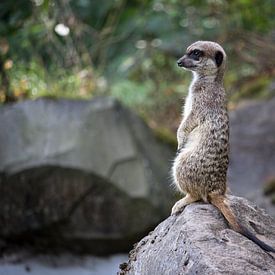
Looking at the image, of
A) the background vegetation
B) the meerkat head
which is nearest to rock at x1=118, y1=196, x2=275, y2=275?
the meerkat head

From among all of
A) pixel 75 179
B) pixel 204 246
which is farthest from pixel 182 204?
pixel 75 179

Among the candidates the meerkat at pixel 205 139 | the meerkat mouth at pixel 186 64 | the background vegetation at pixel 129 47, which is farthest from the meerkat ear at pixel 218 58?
the background vegetation at pixel 129 47

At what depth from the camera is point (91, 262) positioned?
272 inches

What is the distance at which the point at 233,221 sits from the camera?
3.60m

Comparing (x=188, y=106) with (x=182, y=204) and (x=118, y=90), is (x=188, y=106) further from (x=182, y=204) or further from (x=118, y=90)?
(x=118, y=90)

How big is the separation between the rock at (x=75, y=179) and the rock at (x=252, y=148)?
48.9 inches

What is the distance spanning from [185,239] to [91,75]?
4699mm

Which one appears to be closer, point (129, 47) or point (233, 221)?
point (233, 221)

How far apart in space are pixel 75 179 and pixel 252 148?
2.71 m

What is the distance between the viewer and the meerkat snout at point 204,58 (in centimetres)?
425

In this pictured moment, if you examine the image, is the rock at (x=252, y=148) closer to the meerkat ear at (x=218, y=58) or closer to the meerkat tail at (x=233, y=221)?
the meerkat ear at (x=218, y=58)

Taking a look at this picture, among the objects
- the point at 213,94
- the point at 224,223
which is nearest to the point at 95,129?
the point at 213,94

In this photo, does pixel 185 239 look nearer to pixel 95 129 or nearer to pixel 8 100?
pixel 95 129

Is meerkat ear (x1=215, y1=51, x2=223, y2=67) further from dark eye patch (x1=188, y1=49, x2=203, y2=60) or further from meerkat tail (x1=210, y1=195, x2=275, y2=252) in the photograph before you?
meerkat tail (x1=210, y1=195, x2=275, y2=252)
